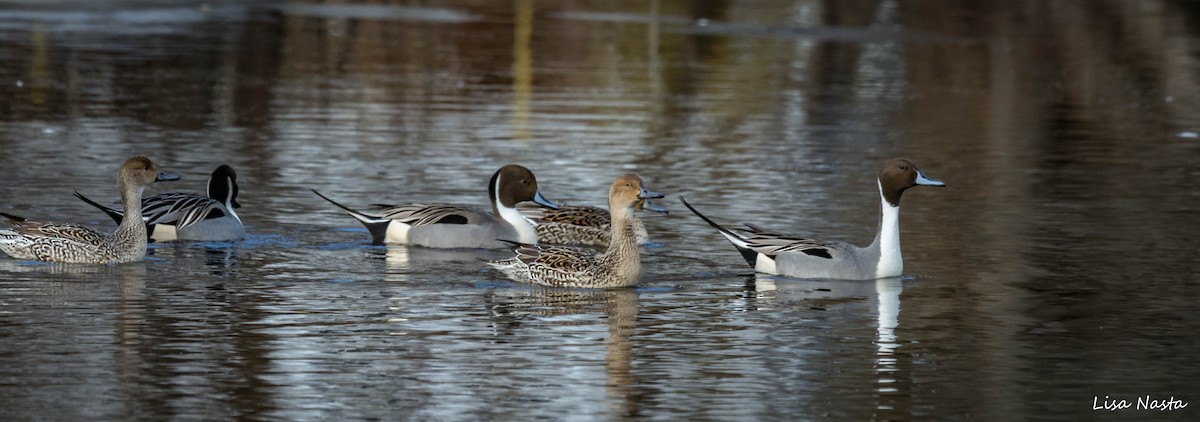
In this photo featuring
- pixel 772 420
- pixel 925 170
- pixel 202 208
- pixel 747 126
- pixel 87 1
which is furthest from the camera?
pixel 87 1

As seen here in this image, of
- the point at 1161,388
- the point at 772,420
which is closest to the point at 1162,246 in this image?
the point at 1161,388

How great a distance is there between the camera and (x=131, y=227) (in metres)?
12.3

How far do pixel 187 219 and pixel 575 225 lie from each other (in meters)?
2.81

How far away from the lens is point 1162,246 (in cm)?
1377

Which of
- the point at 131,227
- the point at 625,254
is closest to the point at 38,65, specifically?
the point at 131,227

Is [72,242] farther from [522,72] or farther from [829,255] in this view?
[522,72]

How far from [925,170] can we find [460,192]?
4914 millimetres

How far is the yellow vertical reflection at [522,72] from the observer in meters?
22.4

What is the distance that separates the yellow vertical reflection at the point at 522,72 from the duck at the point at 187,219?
7698 millimetres

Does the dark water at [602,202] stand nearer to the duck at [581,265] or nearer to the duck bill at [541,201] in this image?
the duck at [581,265]

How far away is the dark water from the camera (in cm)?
881

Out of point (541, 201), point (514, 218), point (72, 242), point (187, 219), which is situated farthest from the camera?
point (541, 201)

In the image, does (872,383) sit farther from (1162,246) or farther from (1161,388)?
(1162,246)

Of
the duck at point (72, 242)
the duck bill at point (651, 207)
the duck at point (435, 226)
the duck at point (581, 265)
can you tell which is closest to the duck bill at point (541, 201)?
the duck at point (435, 226)
